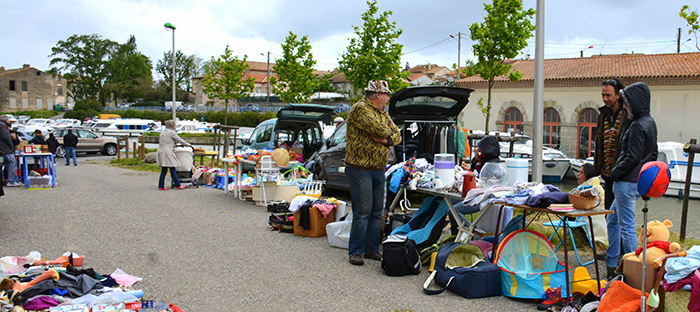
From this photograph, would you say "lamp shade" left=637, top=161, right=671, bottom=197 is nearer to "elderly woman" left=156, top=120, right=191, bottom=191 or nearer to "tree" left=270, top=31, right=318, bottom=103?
"elderly woman" left=156, top=120, right=191, bottom=191

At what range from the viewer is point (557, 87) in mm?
32469

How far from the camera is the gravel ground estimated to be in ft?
15.0

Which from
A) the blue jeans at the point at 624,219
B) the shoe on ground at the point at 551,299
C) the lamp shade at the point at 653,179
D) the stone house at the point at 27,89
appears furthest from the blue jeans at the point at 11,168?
the stone house at the point at 27,89

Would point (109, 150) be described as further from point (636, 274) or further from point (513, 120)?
point (636, 274)

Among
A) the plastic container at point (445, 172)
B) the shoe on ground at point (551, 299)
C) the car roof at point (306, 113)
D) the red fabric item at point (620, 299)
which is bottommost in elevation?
the shoe on ground at point (551, 299)

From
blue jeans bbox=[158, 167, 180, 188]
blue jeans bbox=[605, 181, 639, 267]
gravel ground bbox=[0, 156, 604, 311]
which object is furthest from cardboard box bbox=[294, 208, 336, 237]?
blue jeans bbox=[158, 167, 180, 188]

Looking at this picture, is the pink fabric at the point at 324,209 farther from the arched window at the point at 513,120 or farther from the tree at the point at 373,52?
the arched window at the point at 513,120

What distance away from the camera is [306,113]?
12797 mm

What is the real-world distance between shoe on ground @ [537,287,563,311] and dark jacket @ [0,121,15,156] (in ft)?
39.6

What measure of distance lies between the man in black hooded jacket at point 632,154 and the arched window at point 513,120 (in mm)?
30433

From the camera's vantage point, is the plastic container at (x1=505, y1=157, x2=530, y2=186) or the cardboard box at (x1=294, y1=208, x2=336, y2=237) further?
the cardboard box at (x1=294, y1=208, x2=336, y2=237)

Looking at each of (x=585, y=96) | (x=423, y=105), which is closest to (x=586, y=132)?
(x=585, y=96)

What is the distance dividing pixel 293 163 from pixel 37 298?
691cm

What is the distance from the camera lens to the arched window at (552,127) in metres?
32.9
